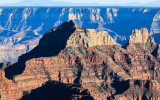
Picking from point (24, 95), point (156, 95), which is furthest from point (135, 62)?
point (24, 95)

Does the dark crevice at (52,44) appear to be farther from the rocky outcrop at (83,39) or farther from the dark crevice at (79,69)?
the dark crevice at (79,69)

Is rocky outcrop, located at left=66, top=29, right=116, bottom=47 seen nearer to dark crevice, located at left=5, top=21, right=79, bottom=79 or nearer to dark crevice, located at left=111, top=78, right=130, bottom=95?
dark crevice, located at left=5, top=21, right=79, bottom=79

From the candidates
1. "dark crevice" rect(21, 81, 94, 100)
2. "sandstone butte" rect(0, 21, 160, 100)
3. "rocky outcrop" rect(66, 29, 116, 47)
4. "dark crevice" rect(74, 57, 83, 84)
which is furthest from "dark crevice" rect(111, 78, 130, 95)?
"dark crevice" rect(21, 81, 94, 100)

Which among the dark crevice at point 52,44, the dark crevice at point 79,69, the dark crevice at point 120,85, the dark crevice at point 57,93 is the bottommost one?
the dark crevice at point 57,93

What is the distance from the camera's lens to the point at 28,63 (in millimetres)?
148000

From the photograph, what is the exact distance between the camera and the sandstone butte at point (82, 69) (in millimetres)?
126750

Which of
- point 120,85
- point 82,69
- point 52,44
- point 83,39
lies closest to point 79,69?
point 82,69

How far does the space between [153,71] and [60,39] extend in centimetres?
2711

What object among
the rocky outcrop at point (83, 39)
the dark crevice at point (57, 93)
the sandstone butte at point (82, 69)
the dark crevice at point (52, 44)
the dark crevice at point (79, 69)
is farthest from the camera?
the rocky outcrop at point (83, 39)

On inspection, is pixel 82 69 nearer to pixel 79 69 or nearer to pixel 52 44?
pixel 79 69

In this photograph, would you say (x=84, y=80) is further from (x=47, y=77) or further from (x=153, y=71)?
(x=153, y=71)

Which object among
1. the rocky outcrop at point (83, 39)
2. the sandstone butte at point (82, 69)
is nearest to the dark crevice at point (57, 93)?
the sandstone butte at point (82, 69)

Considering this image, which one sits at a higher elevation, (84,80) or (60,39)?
(60,39)

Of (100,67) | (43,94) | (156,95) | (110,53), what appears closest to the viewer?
(43,94)
